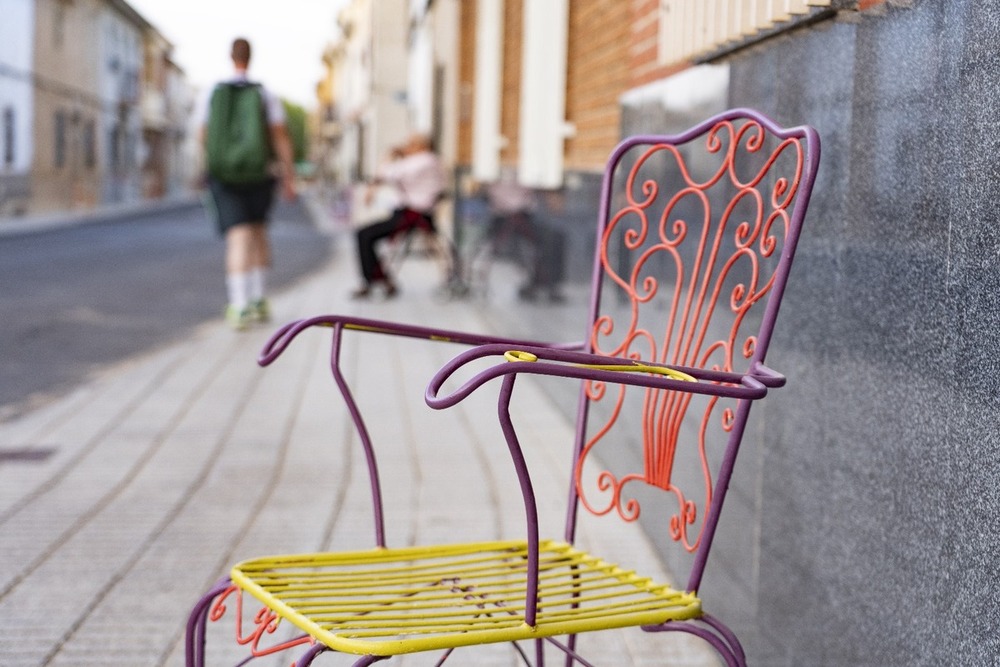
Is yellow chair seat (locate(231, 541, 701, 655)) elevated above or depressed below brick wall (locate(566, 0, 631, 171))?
below

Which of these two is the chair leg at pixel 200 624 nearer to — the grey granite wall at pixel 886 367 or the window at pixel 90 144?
the grey granite wall at pixel 886 367

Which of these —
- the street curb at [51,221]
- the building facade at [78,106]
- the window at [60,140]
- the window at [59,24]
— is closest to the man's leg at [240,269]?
the street curb at [51,221]

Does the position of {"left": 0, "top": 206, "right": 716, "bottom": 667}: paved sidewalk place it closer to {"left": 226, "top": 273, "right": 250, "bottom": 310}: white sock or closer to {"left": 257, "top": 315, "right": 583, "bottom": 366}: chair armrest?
{"left": 257, "top": 315, "right": 583, "bottom": 366}: chair armrest

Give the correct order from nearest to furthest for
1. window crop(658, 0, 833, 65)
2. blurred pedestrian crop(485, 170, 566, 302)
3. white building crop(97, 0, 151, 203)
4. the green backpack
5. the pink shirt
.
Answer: window crop(658, 0, 833, 65), blurred pedestrian crop(485, 170, 566, 302), the green backpack, the pink shirt, white building crop(97, 0, 151, 203)

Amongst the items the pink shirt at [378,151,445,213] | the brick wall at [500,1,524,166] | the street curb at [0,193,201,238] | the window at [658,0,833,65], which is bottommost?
the street curb at [0,193,201,238]

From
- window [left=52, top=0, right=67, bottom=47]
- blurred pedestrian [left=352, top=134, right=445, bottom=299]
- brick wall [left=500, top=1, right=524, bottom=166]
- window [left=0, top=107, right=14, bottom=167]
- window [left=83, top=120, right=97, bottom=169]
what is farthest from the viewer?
window [left=83, top=120, right=97, bottom=169]

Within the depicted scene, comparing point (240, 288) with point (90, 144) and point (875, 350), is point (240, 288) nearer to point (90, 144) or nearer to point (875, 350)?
point (875, 350)

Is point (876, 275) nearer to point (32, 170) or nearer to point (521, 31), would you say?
point (521, 31)

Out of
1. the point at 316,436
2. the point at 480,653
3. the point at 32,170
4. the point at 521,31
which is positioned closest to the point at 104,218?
the point at 32,170

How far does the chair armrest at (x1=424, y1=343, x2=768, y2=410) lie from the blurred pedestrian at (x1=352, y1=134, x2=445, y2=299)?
9.39 metres

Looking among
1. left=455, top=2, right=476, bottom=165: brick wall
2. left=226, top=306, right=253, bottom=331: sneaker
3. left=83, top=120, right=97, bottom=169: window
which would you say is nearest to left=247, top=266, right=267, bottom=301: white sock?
left=226, top=306, right=253, bottom=331: sneaker

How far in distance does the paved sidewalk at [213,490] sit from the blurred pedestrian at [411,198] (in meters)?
3.99

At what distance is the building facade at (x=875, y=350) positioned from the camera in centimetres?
174

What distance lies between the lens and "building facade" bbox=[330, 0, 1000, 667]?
1.74 m
